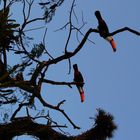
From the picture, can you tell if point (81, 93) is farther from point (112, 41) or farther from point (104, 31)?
point (104, 31)

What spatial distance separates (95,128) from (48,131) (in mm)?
709

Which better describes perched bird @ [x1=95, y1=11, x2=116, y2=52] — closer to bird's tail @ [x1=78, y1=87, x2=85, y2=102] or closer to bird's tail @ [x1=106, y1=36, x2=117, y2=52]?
bird's tail @ [x1=106, y1=36, x2=117, y2=52]

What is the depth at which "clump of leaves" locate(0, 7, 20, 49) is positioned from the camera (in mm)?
8086

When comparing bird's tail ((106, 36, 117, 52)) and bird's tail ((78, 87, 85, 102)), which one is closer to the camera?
bird's tail ((106, 36, 117, 52))

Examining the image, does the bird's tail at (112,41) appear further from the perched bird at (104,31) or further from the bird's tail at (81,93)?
the bird's tail at (81,93)

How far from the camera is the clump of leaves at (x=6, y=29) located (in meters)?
8.09

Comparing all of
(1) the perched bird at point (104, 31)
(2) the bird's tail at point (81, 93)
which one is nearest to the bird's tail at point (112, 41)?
(1) the perched bird at point (104, 31)

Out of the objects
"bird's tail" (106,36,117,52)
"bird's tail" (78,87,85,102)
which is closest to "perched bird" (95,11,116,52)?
"bird's tail" (106,36,117,52)

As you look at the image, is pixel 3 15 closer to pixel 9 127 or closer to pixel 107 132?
pixel 9 127

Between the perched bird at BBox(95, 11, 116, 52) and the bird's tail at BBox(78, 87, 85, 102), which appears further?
the bird's tail at BBox(78, 87, 85, 102)

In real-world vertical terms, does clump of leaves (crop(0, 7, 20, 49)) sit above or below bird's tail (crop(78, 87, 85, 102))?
above

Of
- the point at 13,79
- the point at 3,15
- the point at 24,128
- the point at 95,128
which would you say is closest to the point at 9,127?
the point at 24,128

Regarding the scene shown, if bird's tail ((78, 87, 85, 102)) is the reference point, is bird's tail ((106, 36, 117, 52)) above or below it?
above

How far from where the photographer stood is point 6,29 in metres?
8.32
